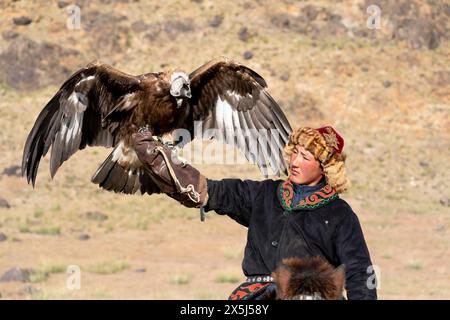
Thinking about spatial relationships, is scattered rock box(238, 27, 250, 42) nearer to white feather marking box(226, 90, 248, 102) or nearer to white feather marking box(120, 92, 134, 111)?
white feather marking box(226, 90, 248, 102)

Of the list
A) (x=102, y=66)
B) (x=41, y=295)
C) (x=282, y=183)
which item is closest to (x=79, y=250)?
(x=41, y=295)

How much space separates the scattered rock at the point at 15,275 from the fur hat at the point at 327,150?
15.8 metres

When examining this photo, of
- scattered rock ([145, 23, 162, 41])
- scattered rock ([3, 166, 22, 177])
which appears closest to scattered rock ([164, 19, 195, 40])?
scattered rock ([145, 23, 162, 41])

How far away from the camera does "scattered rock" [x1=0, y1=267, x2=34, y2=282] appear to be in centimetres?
1877

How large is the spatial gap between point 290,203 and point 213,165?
2911cm

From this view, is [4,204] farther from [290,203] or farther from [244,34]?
[290,203]

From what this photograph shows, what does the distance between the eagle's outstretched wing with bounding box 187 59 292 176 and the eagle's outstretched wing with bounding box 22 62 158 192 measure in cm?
58

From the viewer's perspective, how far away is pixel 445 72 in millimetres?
37906

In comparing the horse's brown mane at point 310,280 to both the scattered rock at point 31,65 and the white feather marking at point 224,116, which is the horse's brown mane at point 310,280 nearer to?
the white feather marking at point 224,116

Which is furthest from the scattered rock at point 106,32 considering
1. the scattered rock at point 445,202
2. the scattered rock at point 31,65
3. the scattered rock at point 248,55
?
the scattered rock at point 445,202

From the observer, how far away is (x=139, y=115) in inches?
274

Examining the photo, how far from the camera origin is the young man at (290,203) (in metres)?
3.66

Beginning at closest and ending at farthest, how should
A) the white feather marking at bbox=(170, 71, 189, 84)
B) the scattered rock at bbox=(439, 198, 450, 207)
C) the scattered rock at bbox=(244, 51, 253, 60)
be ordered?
1. the white feather marking at bbox=(170, 71, 189, 84)
2. the scattered rock at bbox=(439, 198, 450, 207)
3. the scattered rock at bbox=(244, 51, 253, 60)
